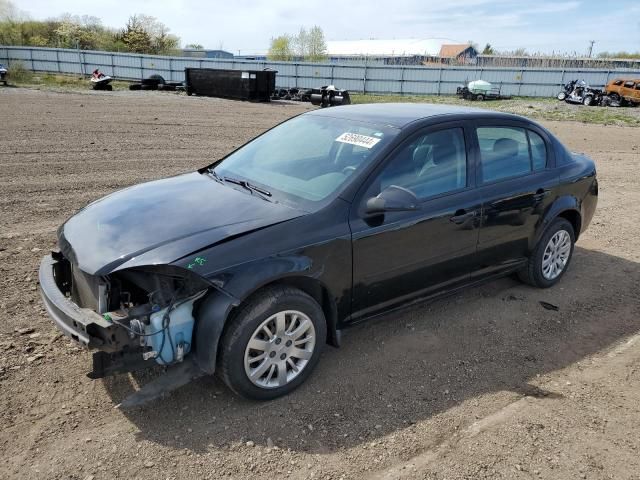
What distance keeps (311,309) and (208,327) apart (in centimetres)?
68

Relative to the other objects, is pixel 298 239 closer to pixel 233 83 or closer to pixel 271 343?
pixel 271 343

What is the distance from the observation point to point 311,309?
3295 millimetres

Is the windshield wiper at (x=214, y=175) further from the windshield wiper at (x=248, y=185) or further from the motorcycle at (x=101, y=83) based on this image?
the motorcycle at (x=101, y=83)

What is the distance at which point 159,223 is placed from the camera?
3.25 metres

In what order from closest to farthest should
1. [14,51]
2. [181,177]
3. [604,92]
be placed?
1. [181,177]
2. [604,92]
3. [14,51]

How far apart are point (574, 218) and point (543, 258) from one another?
0.64 meters

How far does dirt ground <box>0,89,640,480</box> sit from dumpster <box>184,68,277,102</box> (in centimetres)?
2303

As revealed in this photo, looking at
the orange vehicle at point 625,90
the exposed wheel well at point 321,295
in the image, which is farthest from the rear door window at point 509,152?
the orange vehicle at point 625,90

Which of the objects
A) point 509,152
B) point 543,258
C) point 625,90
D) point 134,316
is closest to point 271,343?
point 134,316

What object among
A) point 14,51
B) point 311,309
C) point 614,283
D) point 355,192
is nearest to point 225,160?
point 355,192

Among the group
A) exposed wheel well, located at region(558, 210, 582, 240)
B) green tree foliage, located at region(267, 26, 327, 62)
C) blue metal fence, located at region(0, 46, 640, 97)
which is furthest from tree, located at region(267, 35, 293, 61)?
exposed wheel well, located at region(558, 210, 582, 240)

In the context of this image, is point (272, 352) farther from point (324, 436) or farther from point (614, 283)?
point (614, 283)

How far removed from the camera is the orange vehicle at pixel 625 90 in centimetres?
3041

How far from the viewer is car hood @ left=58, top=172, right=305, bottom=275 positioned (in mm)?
2955
